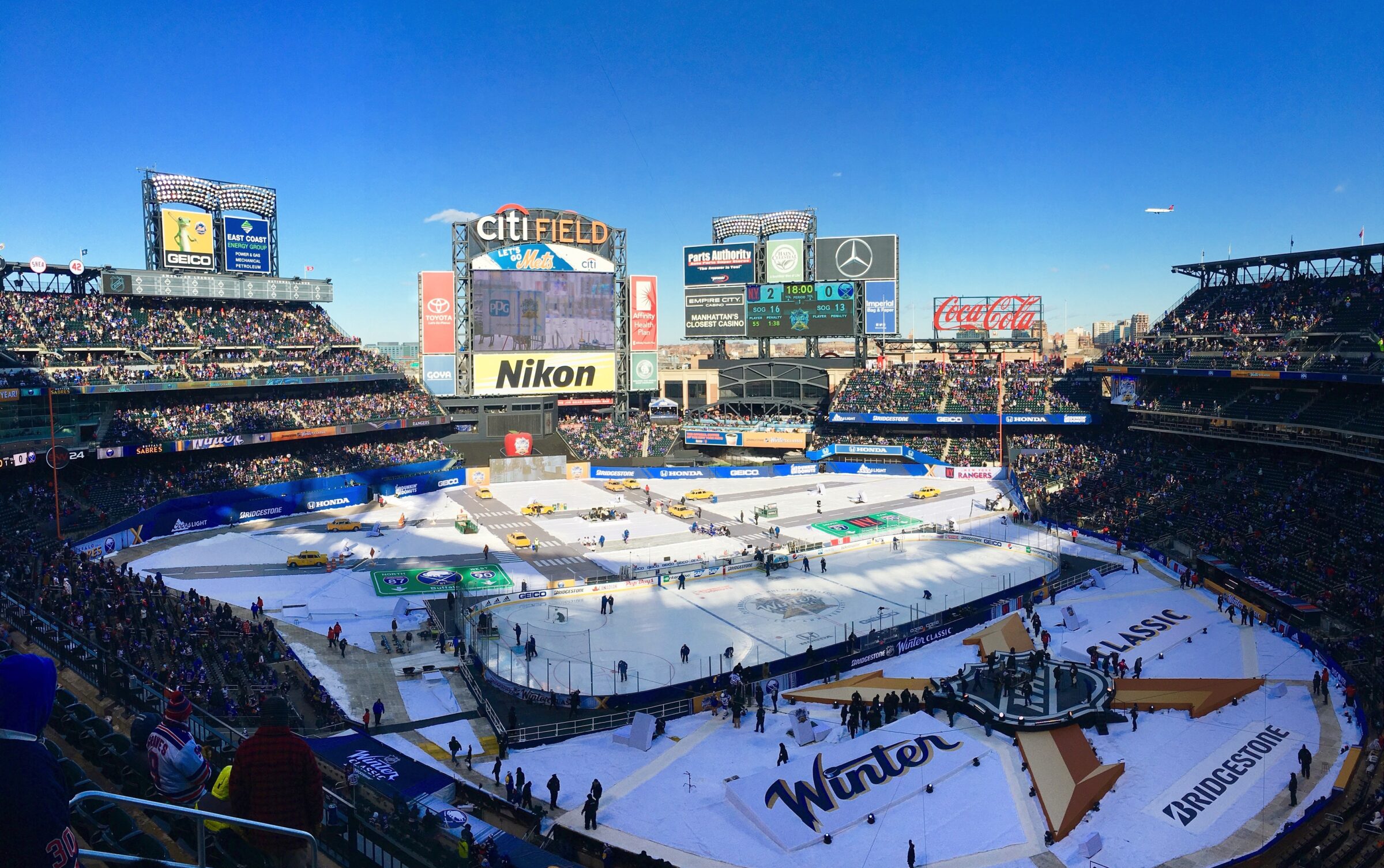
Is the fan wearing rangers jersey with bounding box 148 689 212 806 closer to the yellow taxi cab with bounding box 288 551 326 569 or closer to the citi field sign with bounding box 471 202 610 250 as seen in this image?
the yellow taxi cab with bounding box 288 551 326 569

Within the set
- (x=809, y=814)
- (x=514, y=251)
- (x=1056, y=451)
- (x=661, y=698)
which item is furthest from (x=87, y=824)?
(x=514, y=251)

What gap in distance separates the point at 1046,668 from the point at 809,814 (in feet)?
35.2

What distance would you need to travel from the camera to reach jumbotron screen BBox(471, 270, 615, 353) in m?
72.8

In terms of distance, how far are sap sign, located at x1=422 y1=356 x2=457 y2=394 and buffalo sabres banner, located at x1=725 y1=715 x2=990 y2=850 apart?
56.5 meters

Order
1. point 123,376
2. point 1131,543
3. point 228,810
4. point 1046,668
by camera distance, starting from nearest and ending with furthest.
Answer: point 228,810, point 1046,668, point 1131,543, point 123,376

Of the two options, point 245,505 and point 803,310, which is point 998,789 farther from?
point 803,310

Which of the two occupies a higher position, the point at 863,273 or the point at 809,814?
the point at 863,273

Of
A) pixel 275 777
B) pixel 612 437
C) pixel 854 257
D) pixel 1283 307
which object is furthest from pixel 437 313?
pixel 275 777

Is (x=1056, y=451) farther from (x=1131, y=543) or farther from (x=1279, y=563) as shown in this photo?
(x=1279, y=563)

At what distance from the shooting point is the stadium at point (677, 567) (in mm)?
17797

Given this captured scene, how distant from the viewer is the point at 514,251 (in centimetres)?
7306

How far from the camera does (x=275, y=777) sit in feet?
21.6

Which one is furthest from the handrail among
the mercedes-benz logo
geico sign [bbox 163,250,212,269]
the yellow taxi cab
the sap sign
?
the mercedes-benz logo

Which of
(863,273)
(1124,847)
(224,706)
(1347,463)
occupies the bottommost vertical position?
(1124,847)
